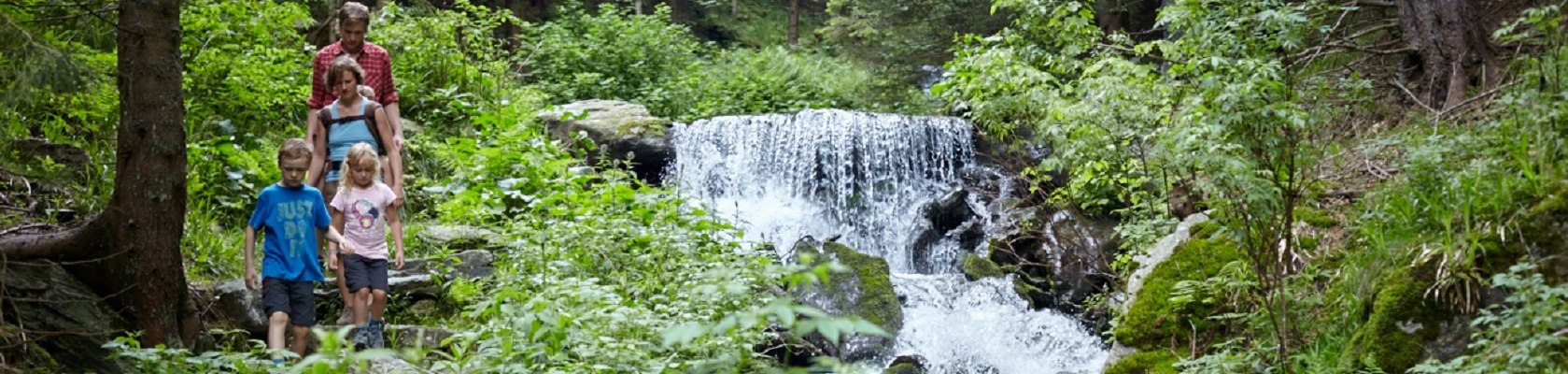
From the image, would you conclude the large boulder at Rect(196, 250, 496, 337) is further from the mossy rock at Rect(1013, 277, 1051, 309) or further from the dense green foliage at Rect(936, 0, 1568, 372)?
the mossy rock at Rect(1013, 277, 1051, 309)

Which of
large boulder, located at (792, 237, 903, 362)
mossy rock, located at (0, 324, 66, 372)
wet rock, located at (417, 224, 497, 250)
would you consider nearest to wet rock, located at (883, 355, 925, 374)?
large boulder, located at (792, 237, 903, 362)

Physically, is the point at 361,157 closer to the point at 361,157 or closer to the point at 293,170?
the point at 361,157

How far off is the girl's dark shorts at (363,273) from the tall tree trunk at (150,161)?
3.12 ft

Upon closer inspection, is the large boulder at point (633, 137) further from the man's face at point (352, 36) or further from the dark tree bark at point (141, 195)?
the dark tree bark at point (141, 195)

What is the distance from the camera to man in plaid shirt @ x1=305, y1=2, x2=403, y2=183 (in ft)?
21.9

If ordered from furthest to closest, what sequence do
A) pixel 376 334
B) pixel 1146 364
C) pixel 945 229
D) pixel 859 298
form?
pixel 945 229, pixel 859 298, pixel 1146 364, pixel 376 334

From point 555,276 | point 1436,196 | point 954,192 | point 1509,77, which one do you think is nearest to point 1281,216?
point 1436,196

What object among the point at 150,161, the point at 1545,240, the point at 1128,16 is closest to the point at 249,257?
the point at 150,161

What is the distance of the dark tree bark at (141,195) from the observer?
4.66 m

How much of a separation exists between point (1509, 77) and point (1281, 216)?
1.84m

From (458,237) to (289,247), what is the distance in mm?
2591

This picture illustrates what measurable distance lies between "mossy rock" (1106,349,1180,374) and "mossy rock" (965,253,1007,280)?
4.74 meters

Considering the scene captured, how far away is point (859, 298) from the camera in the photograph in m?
9.95

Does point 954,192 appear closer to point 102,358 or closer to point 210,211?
point 210,211
